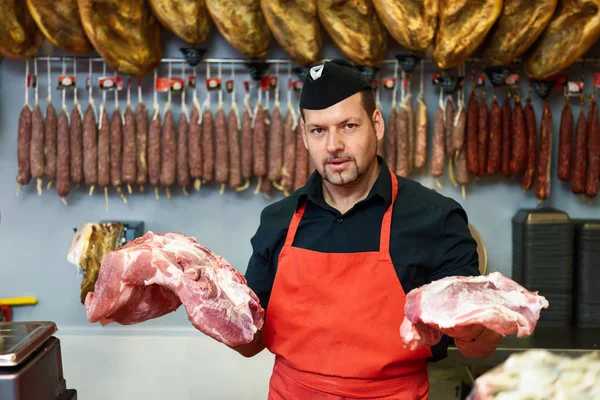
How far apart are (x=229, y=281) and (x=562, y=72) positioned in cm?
341

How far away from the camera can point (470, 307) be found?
1763 mm

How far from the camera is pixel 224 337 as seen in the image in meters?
2.05

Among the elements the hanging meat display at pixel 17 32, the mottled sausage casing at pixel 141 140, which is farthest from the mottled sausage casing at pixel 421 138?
the hanging meat display at pixel 17 32

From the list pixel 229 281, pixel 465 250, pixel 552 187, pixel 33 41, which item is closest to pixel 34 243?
pixel 33 41

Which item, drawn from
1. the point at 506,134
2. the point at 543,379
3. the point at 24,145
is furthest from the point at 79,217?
the point at 543,379

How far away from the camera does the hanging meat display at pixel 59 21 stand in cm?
419

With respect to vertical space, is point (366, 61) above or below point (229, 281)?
above

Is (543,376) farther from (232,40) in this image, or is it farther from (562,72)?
(562,72)

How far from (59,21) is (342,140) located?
275 cm

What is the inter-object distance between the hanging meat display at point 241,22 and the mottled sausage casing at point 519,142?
5.93 ft

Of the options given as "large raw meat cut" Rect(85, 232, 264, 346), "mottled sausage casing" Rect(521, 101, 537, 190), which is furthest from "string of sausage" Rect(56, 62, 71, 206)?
"mottled sausage casing" Rect(521, 101, 537, 190)

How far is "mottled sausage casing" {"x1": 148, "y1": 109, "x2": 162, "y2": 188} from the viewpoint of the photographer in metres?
4.45

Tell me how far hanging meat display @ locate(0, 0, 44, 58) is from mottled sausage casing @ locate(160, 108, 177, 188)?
1.07 meters

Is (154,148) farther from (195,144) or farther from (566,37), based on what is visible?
(566,37)
